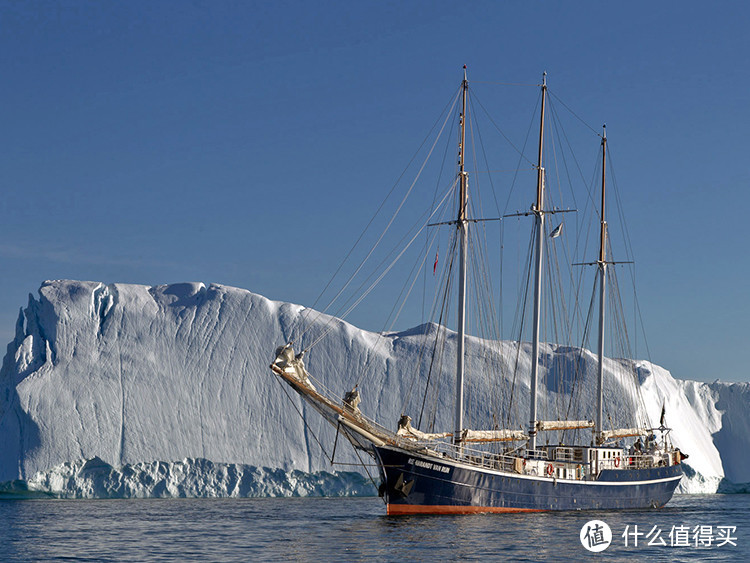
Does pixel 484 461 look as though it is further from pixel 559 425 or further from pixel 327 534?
pixel 327 534

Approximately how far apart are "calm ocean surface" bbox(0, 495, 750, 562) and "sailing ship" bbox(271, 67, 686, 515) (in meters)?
0.73

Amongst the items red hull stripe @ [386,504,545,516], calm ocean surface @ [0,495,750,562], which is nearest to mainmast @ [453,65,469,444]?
red hull stripe @ [386,504,545,516]

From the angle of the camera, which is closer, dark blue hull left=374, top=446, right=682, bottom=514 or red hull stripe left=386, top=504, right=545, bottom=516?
dark blue hull left=374, top=446, right=682, bottom=514

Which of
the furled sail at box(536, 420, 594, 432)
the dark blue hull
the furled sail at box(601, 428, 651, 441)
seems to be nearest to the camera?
the dark blue hull

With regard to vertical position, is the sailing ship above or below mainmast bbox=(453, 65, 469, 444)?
below

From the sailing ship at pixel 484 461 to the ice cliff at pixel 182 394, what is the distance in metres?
6.96

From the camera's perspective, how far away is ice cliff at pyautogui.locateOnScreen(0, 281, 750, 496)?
45.7 m

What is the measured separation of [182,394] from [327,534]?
24.1m

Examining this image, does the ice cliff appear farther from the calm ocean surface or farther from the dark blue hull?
the dark blue hull

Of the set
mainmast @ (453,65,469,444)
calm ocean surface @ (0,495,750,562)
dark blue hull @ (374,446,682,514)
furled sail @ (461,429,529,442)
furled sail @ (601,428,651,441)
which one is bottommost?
calm ocean surface @ (0,495,750,562)

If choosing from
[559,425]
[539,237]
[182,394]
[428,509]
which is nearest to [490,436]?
[559,425]

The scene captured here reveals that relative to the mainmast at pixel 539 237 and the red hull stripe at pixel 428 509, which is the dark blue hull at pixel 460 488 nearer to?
the red hull stripe at pixel 428 509

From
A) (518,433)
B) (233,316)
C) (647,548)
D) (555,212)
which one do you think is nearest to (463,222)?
(555,212)

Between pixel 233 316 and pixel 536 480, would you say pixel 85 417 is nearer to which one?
pixel 233 316
